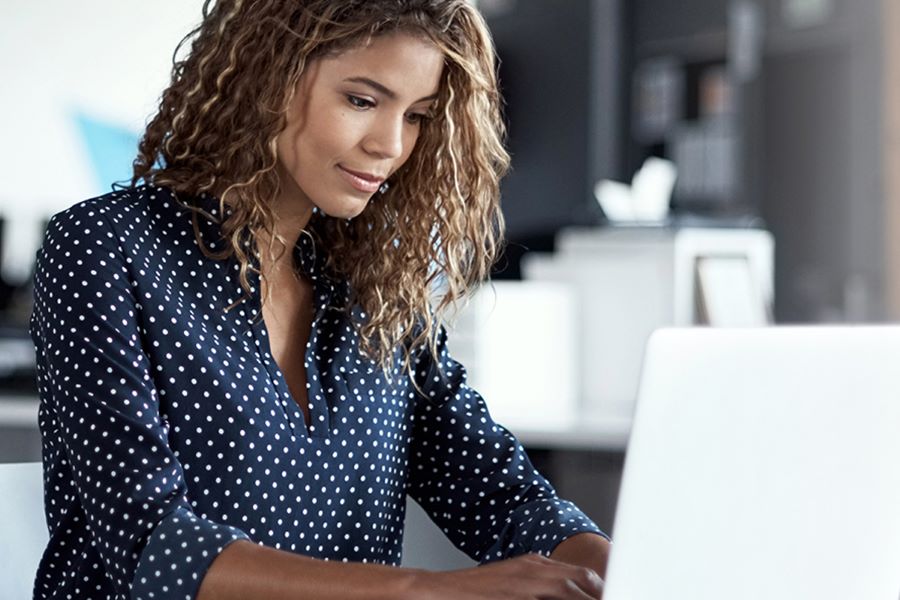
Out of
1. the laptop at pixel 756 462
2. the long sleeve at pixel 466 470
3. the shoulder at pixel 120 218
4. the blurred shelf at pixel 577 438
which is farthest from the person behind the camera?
the blurred shelf at pixel 577 438

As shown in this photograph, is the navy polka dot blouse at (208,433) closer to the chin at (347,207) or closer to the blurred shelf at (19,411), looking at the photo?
the chin at (347,207)

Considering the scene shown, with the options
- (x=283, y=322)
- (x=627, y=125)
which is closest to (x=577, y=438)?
(x=283, y=322)

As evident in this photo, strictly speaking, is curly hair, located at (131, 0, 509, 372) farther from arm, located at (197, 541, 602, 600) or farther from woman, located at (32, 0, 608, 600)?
arm, located at (197, 541, 602, 600)

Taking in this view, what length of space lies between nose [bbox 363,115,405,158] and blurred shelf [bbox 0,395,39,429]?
1702 mm

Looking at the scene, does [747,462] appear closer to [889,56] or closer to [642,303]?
[642,303]

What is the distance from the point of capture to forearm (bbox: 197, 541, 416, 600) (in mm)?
912

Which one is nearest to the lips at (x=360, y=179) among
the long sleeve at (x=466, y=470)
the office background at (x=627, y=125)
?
the long sleeve at (x=466, y=470)

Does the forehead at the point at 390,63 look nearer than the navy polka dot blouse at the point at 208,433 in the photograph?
No

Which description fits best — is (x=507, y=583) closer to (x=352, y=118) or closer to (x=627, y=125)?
(x=352, y=118)

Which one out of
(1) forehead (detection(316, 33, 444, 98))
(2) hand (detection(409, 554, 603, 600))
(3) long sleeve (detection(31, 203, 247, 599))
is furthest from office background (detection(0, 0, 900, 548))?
(2) hand (detection(409, 554, 603, 600))

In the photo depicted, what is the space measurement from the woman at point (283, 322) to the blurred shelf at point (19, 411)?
150 cm

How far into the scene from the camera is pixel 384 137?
4.05 feet

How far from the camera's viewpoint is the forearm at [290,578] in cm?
91

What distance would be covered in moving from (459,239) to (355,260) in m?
0.12
